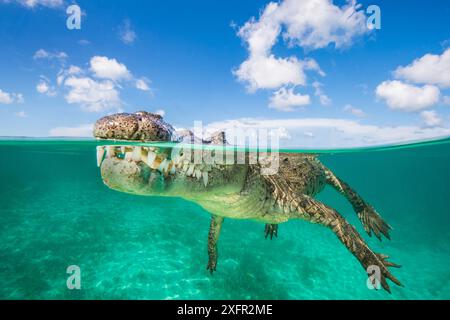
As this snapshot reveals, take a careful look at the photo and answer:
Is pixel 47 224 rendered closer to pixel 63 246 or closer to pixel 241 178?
pixel 63 246

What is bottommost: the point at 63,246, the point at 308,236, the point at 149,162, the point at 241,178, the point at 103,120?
the point at 308,236

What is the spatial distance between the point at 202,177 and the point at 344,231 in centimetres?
230

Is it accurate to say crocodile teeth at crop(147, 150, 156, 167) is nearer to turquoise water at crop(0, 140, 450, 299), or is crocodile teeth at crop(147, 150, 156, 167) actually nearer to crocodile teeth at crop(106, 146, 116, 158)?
crocodile teeth at crop(106, 146, 116, 158)

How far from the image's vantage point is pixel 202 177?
2.66m

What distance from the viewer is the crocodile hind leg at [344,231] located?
3.49m

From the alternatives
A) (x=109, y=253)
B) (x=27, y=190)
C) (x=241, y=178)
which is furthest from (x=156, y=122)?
(x=27, y=190)

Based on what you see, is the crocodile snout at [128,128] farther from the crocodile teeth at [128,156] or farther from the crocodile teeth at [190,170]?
the crocodile teeth at [190,170]

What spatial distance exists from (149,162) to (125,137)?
0.29m

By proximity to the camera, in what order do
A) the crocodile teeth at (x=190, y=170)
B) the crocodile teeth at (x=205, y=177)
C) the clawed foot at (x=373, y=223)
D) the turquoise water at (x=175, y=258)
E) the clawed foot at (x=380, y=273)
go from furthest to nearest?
the turquoise water at (x=175, y=258), the clawed foot at (x=373, y=223), the clawed foot at (x=380, y=273), the crocodile teeth at (x=205, y=177), the crocodile teeth at (x=190, y=170)

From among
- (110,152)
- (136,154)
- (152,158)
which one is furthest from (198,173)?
(110,152)

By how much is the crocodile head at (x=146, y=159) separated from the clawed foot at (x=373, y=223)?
564 centimetres

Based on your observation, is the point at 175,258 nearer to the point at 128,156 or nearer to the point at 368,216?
the point at 368,216

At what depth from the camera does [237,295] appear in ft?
28.6

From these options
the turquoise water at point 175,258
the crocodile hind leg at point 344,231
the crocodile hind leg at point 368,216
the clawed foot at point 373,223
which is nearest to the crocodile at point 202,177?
the crocodile hind leg at point 344,231
